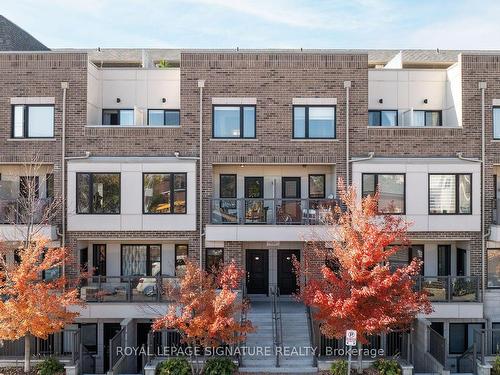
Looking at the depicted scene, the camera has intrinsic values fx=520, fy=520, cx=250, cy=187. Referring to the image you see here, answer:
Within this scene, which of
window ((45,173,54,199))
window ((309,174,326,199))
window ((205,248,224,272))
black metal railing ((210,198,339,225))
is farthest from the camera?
window ((309,174,326,199))

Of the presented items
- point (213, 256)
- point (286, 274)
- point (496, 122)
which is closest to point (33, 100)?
point (213, 256)

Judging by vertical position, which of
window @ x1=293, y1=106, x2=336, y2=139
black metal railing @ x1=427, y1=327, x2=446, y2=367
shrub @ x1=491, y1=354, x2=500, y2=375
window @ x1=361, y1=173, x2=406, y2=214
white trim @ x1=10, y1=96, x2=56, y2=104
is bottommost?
shrub @ x1=491, y1=354, x2=500, y2=375

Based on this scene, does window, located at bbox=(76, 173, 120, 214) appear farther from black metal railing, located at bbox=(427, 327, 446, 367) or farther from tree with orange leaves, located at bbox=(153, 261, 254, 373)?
black metal railing, located at bbox=(427, 327, 446, 367)

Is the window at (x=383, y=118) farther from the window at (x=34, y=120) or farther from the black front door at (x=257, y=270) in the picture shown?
the window at (x=34, y=120)

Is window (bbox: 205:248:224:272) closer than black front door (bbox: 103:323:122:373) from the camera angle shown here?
No

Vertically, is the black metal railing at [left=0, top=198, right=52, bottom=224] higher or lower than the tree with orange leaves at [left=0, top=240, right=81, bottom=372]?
higher

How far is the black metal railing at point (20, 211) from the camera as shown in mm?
19234

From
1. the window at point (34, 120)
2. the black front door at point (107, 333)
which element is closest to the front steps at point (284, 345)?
the black front door at point (107, 333)

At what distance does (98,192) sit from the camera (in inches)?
Result: 790

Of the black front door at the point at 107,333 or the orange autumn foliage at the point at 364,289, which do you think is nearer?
the orange autumn foliage at the point at 364,289

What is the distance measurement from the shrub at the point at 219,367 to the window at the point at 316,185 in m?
8.13

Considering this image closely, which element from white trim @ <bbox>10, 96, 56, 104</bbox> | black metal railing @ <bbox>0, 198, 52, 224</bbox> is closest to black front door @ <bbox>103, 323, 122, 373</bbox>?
black metal railing @ <bbox>0, 198, 52, 224</bbox>

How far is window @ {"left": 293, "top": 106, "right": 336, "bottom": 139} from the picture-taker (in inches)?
814

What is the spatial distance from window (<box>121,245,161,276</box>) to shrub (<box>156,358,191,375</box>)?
537cm
